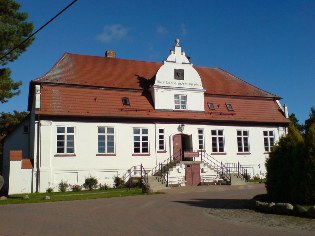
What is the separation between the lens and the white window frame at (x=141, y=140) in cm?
2767

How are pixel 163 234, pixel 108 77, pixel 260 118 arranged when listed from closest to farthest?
pixel 163 234, pixel 108 77, pixel 260 118

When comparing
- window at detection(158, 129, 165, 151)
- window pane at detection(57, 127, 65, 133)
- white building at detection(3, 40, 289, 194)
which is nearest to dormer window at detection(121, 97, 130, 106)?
white building at detection(3, 40, 289, 194)

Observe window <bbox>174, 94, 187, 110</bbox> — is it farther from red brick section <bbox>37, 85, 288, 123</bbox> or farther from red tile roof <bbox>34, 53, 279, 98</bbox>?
red tile roof <bbox>34, 53, 279, 98</bbox>

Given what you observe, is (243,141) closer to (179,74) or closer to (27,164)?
(179,74)

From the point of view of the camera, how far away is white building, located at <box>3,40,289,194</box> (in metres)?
25.2

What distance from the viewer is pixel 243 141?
31250 millimetres

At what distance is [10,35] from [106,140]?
967cm

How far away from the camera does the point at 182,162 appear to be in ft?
90.0

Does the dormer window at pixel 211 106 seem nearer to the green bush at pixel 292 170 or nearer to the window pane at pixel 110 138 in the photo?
the window pane at pixel 110 138

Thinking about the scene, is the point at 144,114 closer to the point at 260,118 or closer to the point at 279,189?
the point at 260,118

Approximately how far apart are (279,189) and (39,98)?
1779cm

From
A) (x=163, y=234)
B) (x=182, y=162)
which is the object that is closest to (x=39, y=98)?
(x=182, y=162)

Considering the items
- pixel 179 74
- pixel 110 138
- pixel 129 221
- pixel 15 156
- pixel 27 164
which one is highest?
pixel 179 74

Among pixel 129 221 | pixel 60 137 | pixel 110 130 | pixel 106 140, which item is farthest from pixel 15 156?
pixel 129 221
